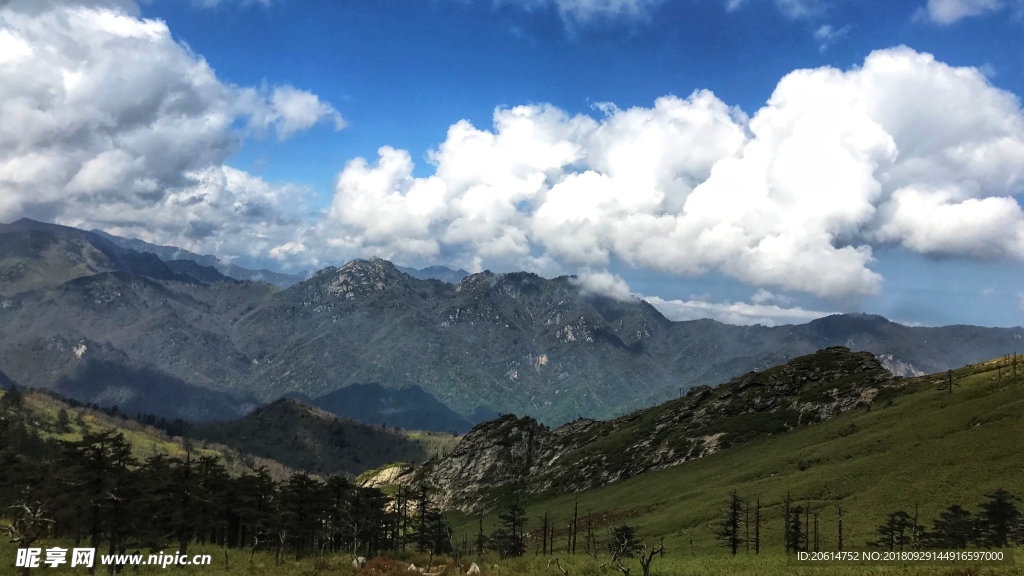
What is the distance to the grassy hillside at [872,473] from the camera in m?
113

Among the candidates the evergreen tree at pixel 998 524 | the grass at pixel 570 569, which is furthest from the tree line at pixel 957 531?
the grass at pixel 570 569

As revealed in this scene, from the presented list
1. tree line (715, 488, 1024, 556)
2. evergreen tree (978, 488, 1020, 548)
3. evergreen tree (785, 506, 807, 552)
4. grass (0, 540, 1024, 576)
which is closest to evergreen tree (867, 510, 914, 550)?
tree line (715, 488, 1024, 556)

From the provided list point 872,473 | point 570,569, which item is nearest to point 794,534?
point 872,473

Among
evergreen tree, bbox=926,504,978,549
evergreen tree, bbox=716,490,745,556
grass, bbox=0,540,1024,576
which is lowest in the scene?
evergreen tree, bbox=716,490,745,556

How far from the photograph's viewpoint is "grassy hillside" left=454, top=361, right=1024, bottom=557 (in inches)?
4432

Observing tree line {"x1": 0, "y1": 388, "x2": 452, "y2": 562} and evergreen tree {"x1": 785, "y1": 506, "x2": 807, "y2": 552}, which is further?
evergreen tree {"x1": 785, "y1": 506, "x2": 807, "y2": 552}

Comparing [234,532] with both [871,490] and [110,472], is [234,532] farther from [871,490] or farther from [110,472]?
[871,490]

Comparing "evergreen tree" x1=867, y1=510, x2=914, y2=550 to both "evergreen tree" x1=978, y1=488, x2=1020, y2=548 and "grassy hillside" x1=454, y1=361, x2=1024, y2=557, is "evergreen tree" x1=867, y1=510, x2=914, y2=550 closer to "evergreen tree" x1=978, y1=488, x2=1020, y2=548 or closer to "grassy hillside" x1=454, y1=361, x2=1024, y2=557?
"grassy hillside" x1=454, y1=361, x2=1024, y2=557

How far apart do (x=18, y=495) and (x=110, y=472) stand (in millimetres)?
50800

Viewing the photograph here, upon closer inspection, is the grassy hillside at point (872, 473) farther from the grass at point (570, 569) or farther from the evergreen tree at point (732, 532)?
the grass at point (570, 569)

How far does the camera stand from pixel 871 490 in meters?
124

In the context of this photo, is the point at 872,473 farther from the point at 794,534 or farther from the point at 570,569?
the point at 570,569

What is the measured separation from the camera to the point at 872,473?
134250 millimetres

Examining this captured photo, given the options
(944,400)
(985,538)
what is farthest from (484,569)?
(944,400)
